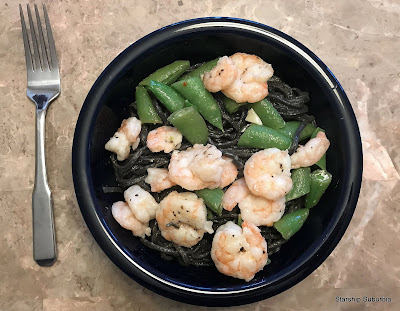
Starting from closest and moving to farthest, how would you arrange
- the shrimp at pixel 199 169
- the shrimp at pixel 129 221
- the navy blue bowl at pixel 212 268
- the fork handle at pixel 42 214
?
the shrimp at pixel 199 169, the navy blue bowl at pixel 212 268, the shrimp at pixel 129 221, the fork handle at pixel 42 214

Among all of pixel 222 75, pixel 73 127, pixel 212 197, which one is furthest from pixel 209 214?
pixel 73 127

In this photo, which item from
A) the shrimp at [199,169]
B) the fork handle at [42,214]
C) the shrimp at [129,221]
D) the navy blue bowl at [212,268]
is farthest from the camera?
the fork handle at [42,214]

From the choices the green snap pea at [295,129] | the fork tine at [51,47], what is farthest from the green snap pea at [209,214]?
the fork tine at [51,47]

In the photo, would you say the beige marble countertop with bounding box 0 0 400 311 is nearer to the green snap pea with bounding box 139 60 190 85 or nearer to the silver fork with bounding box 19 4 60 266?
the silver fork with bounding box 19 4 60 266

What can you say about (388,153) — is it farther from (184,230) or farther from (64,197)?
(64,197)

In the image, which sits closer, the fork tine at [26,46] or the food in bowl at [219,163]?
the food in bowl at [219,163]

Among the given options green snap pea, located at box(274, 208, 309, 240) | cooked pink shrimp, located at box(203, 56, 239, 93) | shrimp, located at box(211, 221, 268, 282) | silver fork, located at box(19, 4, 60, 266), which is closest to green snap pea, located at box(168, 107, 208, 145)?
cooked pink shrimp, located at box(203, 56, 239, 93)

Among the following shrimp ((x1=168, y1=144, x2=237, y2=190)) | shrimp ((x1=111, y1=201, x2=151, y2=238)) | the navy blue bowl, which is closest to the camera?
shrimp ((x1=168, y1=144, x2=237, y2=190))

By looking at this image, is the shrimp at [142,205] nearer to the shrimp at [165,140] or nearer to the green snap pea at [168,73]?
the shrimp at [165,140]
